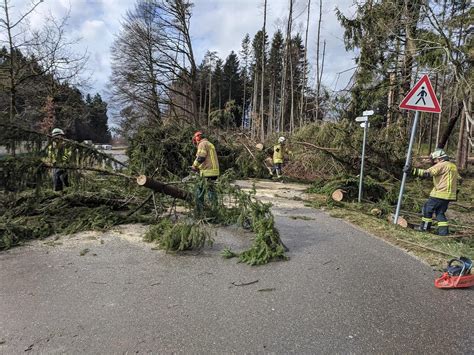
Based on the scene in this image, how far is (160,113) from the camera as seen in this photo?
26.5m

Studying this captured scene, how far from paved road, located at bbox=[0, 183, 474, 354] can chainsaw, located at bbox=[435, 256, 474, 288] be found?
10cm

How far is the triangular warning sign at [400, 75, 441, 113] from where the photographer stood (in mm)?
6012

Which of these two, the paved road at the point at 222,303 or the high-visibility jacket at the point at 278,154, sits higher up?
the high-visibility jacket at the point at 278,154

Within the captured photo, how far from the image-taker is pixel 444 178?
6387mm

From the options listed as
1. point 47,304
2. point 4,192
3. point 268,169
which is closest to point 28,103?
point 4,192

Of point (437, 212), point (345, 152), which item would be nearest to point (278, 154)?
point (345, 152)

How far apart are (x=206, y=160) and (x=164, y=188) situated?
4.33ft

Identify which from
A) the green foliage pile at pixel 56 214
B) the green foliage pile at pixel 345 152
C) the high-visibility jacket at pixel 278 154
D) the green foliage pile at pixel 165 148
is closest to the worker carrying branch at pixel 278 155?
the high-visibility jacket at pixel 278 154

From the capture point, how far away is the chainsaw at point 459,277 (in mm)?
3713

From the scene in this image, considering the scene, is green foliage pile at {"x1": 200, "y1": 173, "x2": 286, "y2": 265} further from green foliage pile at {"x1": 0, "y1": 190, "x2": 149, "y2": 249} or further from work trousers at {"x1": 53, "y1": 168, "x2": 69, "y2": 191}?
work trousers at {"x1": 53, "y1": 168, "x2": 69, "y2": 191}

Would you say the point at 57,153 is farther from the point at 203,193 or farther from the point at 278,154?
the point at 278,154

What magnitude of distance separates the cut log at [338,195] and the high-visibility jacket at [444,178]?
2.44m

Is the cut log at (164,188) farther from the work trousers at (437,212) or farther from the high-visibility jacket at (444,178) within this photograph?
the work trousers at (437,212)

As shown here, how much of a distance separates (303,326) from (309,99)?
30.9m
